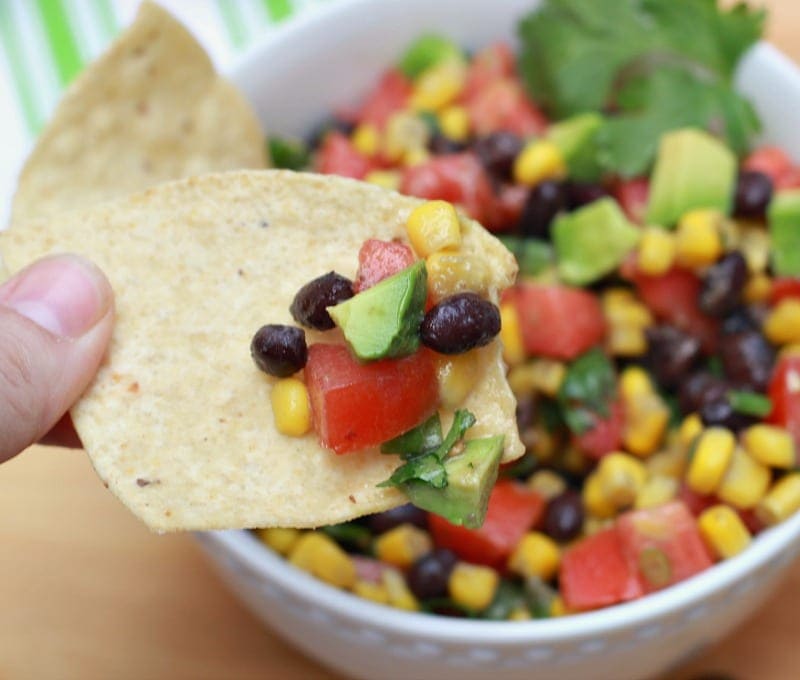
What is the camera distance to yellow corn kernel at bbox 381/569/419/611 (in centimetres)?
259

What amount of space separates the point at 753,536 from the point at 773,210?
89 cm

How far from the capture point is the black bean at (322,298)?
5.93 ft

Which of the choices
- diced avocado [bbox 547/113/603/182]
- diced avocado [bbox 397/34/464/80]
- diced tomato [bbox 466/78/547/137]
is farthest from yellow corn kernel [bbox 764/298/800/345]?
diced avocado [bbox 397/34/464/80]

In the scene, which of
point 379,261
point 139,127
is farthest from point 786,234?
point 139,127

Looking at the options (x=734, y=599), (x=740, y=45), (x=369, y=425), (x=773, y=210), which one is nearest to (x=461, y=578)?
(x=734, y=599)

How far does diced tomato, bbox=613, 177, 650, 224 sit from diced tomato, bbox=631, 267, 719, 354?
22 cm

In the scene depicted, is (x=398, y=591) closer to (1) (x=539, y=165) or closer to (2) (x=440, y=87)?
(1) (x=539, y=165)

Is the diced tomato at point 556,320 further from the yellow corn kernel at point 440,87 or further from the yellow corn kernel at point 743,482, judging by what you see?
the yellow corn kernel at point 440,87

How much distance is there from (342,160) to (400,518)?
3.68ft

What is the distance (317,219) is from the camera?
2.02 m

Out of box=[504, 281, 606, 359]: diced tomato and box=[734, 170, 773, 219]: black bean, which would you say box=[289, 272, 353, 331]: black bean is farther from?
box=[734, 170, 773, 219]: black bean

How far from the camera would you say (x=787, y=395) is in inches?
106

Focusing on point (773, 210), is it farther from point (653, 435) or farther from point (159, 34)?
point (159, 34)

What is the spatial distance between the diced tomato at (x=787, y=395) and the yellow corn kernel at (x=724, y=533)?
0.97 ft
